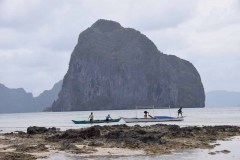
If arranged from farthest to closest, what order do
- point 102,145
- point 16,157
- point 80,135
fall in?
point 80,135 < point 102,145 < point 16,157

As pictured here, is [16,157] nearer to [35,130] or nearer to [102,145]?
[102,145]

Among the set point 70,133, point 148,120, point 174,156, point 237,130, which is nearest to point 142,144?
point 174,156

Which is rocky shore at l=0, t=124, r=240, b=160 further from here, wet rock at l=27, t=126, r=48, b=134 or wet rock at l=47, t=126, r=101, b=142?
wet rock at l=27, t=126, r=48, b=134

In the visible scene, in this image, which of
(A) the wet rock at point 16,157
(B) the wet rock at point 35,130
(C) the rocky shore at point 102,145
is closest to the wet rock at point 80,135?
(C) the rocky shore at point 102,145

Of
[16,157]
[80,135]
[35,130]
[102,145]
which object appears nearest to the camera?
[16,157]

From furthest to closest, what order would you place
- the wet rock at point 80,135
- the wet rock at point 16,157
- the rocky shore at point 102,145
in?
the wet rock at point 80,135 → the rocky shore at point 102,145 → the wet rock at point 16,157

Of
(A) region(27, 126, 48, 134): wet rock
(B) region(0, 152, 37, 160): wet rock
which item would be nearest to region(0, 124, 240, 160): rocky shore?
(B) region(0, 152, 37, 160): wet rock

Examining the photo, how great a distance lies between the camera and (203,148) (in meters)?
34.2

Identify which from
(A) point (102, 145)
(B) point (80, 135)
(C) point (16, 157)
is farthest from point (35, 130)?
(C) point (16, 157)

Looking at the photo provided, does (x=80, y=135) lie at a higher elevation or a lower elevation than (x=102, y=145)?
higher

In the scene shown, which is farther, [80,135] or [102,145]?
[80,135]

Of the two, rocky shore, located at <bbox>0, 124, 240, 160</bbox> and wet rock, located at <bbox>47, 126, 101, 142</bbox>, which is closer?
rocky shore, located at <bbox>0, 124, 240, 160</bbox>

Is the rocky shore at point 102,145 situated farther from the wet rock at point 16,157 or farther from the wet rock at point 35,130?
the wet rock at point 35,130

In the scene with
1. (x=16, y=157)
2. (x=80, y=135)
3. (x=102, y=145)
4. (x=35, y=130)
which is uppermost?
(x=35, y=130)
